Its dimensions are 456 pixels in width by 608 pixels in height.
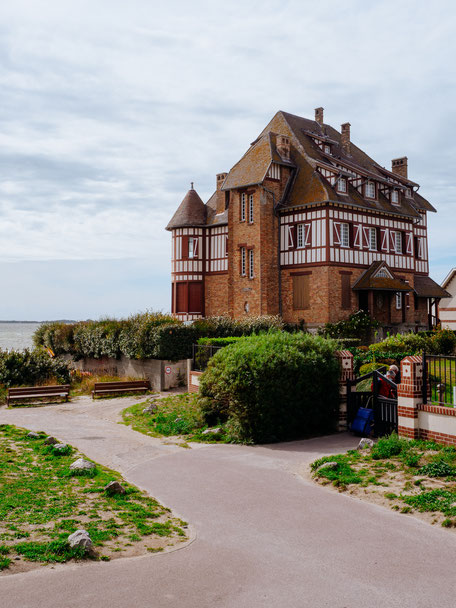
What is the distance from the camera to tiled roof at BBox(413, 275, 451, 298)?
39781 mm

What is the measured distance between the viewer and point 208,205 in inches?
1640

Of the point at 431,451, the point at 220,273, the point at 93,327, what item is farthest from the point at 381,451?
the point at 220,273

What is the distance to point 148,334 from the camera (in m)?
25.6

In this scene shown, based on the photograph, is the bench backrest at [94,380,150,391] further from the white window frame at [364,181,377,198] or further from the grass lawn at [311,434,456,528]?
the white window frame at [364,181,377,198]

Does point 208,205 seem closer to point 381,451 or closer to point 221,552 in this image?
point 381,451

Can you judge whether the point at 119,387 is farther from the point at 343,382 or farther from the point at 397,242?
the point at 397,242

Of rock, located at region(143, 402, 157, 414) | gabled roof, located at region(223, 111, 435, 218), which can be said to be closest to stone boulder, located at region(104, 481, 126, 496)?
rock, located at region(143, 402, 157, 414)

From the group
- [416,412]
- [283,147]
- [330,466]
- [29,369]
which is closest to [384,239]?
[283,147]

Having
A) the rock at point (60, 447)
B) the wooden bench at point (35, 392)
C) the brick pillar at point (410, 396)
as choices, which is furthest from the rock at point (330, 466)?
the wooden bench at point (35, 392)

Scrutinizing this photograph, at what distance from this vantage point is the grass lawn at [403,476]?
8.44 metres

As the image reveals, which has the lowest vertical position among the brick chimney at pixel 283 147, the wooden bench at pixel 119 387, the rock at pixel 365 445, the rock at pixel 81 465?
the rock at pixel 81 465

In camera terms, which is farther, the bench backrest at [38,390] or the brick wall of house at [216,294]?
the brick wall of house at [216,294]

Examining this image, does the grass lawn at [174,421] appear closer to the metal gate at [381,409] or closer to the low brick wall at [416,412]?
the metal gate at [381,409]

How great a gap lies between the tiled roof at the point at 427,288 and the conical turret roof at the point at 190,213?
16099 millimetres
